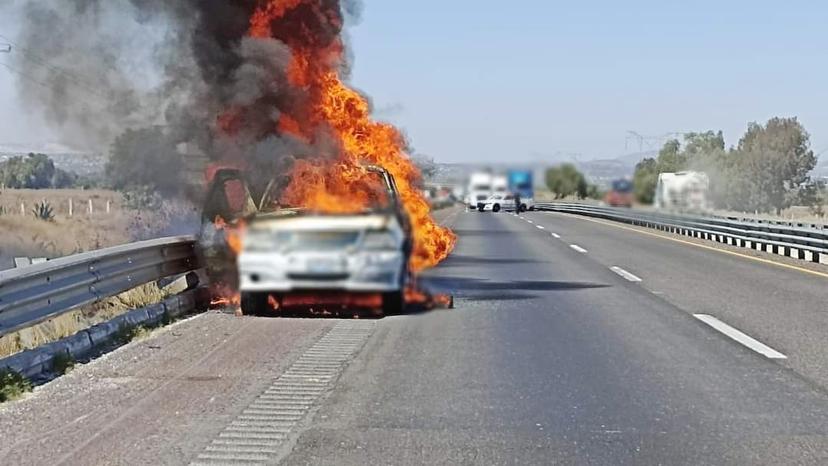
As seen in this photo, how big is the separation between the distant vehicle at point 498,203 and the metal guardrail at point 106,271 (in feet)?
2.08

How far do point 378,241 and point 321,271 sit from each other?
0.09 meters

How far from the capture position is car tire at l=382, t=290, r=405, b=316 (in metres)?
1.35

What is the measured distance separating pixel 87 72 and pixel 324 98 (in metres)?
2.33

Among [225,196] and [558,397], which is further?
[558,397]

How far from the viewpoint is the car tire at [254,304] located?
4.63 feet

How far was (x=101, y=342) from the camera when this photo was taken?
11352mm

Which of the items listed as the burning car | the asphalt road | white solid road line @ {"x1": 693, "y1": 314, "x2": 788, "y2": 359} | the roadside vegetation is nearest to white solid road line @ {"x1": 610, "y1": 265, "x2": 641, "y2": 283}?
the asphalt road

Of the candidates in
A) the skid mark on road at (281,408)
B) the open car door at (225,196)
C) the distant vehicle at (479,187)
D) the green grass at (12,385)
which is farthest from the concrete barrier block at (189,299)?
the green grass at (12,385)

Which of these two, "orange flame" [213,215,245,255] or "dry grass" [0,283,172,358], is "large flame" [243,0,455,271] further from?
"dry grass" [0,283,172,358]

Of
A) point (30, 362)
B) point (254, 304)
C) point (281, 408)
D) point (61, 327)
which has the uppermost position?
point (254, 304)

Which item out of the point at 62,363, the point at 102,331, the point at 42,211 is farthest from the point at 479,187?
the point at 42,211

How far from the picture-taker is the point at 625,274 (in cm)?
2261

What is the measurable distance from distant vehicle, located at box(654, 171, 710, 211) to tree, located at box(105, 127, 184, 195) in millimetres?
1540

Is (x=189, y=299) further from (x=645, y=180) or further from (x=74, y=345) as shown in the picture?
(x=74, y=345)
